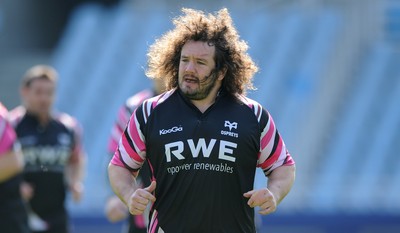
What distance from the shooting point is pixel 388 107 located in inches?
590

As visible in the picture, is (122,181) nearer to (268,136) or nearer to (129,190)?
(129,190)

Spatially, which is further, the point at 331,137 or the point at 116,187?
the point at 331,137

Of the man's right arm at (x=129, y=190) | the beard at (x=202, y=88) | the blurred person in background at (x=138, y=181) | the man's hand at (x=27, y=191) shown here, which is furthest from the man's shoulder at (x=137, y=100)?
the beard at (x=202, y=88)

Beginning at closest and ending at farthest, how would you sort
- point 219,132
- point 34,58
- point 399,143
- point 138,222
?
point 219,132 < point 138,222 < point 399,143 < point 34,58

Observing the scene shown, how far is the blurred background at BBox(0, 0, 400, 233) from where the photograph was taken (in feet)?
44.5

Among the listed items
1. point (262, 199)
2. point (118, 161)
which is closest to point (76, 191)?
point (118, 161)

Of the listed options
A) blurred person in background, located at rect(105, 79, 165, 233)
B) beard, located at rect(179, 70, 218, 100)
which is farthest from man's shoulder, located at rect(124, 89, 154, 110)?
beard, located at rect(179, 70, 218, 100)

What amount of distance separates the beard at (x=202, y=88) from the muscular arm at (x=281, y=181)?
1.92ft

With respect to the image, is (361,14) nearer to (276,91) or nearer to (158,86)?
(276,91)

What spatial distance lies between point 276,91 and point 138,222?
8.03 metres

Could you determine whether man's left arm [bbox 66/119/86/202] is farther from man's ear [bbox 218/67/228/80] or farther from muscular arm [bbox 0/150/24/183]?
man's ear [bbox 218/67/228/80]

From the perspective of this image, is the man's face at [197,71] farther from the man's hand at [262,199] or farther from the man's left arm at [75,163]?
the man's left arm at [75,163]

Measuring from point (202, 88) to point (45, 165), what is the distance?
14.5ft

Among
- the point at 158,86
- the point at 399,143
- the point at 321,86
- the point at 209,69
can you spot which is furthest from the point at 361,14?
the point at 209,69
